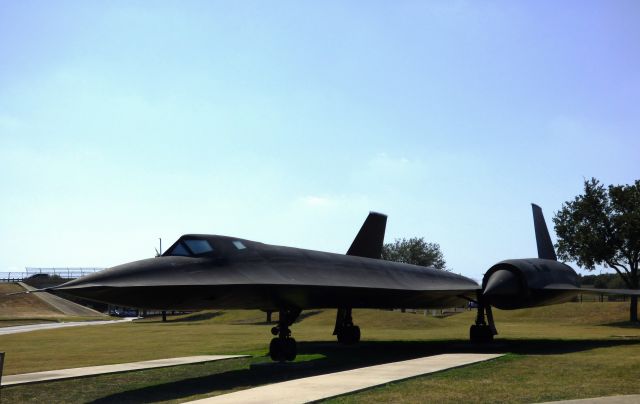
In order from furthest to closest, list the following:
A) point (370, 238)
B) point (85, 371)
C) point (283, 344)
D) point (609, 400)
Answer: point (370, 238) → point (283, 344) → point (85, 371) → point (609, 400)

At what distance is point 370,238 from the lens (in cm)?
2430

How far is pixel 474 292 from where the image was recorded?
72.6ft

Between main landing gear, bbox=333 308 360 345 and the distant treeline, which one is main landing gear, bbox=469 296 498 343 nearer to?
main landing gear, bbox=333 308 360 345

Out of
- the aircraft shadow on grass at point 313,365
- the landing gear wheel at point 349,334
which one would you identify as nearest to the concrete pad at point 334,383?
the aircraft shadow on grass at point 313,365

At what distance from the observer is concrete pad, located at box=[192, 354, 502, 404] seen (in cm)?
1024

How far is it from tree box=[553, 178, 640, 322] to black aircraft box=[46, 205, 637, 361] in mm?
17063

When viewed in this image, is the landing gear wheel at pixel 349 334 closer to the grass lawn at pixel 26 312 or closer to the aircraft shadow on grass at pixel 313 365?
the aircraft shadow on grass at pixel 313 365

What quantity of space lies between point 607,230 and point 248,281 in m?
33.3

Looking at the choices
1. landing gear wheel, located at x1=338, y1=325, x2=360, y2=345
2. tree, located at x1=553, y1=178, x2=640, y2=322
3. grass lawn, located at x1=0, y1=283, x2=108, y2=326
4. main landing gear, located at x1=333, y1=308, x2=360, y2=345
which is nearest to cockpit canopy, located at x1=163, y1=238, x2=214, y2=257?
main landing gear, located at x1=333, y1=308, x2=360, y2=345

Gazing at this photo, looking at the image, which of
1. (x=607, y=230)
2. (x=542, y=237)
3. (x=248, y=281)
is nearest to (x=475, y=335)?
(x=542, y=237)

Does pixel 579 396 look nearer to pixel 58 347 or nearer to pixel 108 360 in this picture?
pixel 108 360

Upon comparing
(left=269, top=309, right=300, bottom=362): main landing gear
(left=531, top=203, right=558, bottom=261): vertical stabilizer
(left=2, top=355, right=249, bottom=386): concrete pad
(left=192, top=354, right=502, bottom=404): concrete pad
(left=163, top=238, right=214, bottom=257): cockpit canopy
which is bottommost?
(left=192, top=354, right=502, bottom=404): concrete pad

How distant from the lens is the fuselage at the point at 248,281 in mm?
12242

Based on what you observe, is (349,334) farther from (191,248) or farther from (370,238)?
(191,248)
